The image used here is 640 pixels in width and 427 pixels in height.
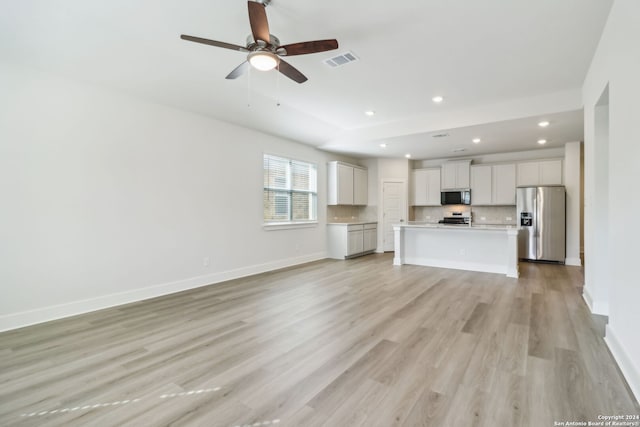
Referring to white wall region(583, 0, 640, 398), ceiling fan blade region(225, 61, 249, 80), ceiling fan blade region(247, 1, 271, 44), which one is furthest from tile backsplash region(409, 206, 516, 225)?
ceiling fan blade region(247, 1, 271, 44)

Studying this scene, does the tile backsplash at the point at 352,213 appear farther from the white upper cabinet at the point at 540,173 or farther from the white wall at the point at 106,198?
the white upper cabinet at the point at 540,173

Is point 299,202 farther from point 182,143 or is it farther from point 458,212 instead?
point 458,212

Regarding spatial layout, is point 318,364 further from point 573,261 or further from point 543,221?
point 573,261

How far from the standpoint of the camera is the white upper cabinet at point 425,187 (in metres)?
8.67

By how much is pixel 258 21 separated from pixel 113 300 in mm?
3734

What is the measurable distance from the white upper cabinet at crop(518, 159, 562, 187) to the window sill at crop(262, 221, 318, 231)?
529 centimetres

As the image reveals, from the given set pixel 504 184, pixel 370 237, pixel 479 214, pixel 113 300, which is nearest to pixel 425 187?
pixel 479 214

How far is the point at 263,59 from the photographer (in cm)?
264

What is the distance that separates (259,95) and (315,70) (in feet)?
3.60

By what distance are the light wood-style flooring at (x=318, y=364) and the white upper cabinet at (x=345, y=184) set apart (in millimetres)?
3862

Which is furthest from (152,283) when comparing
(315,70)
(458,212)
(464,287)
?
(458,212)

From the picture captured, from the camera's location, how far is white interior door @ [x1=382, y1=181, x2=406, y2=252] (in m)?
8.65

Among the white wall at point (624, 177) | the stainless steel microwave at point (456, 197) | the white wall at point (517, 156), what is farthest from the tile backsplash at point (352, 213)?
the white wall at point (624, 177)

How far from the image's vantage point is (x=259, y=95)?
14.7ft
